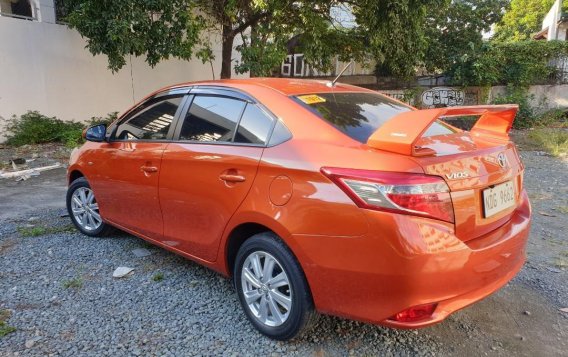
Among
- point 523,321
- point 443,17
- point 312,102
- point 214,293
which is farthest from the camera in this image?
point 443,17

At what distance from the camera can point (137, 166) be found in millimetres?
3355

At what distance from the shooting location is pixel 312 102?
266cm

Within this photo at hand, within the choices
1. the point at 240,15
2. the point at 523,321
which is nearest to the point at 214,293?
the point at 523,321

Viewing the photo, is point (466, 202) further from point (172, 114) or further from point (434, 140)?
point (172, 114)

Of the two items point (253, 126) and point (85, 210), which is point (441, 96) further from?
point (253, 126)

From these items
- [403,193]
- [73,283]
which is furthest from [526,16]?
[73,283]

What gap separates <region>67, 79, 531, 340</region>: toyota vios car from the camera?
2.04 m

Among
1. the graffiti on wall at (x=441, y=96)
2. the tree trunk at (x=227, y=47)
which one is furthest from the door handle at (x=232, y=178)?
the graffiti on wall at (x=441, y=96)

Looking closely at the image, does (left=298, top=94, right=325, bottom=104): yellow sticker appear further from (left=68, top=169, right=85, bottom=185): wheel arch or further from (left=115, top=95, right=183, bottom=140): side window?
(left=68, top=169, right=85, bottom=185): wheel arch

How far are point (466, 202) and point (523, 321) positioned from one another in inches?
49.6

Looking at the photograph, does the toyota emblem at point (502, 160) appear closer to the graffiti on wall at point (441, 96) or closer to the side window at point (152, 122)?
the side window at point (152, 122)

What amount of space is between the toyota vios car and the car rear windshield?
0.01 meters

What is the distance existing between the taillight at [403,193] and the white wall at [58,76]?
30.3ft

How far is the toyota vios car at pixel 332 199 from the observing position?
2039 millimetres
